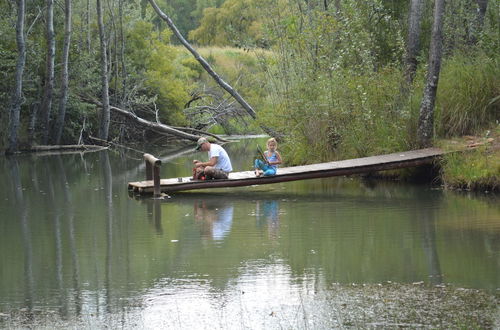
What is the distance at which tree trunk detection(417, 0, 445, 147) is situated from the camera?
19.2 m

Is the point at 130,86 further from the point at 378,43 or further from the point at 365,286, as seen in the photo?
the point at 365,286

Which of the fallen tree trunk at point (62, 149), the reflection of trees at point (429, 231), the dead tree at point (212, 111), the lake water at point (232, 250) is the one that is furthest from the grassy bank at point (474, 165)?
the dead tree at point (212, 111)

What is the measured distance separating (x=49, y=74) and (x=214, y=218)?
20.9m

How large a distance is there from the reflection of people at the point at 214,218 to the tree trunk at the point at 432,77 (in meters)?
4.98

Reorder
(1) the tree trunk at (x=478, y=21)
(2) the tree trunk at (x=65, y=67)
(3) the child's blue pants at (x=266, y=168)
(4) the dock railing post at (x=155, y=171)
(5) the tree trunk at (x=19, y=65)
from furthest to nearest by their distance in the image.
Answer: (2) the tree trunk at (x=65, y=67) → (5) the tree trunk at (x=19, y=65) → (1) the tree trunk at (x=478, y=21) → (3) the child's blue pants at (x=266, y=168) → (4) the dock railing post at (x=155, y=171)

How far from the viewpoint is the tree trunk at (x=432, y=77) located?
63.0ft

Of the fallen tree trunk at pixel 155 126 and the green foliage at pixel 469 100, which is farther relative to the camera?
the fallen tree trunk at pixel 155 126

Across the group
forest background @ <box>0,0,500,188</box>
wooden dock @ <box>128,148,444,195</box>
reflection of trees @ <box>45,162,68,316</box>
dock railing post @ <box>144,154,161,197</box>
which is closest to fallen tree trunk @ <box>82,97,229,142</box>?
forest background @ <box>0,0,500,188</box>

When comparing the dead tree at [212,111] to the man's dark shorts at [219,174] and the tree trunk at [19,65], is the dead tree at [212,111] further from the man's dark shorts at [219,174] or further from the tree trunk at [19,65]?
the man's dark shorts at [219,174]

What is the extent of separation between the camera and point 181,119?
40562mm

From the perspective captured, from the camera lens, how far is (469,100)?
1978 centimetres

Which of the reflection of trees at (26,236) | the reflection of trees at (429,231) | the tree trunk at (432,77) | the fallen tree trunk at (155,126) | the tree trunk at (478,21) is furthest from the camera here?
the fallen tree trunk at (155,126)

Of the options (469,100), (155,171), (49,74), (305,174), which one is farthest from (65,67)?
(469,100)

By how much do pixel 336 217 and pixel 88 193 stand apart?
23.9 feet
